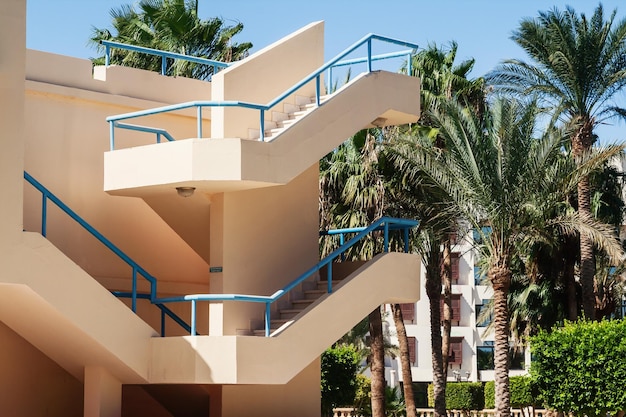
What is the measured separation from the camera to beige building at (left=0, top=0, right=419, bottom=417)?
1755cm

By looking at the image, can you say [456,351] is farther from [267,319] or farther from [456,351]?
[267,319]

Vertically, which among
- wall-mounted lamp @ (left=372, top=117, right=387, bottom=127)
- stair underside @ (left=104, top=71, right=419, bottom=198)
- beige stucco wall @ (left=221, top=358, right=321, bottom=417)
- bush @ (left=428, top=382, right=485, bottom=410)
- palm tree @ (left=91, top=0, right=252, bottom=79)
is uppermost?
palm tree @ (left=91, top=0, right=252, bottom=79)

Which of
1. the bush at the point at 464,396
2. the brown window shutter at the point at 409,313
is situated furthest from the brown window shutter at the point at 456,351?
the bush at the point at 464,396

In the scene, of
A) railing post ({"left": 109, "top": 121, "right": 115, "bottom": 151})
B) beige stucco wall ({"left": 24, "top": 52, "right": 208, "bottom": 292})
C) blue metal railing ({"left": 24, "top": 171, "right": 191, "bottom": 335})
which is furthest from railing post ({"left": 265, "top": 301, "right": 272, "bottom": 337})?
beige stucco wall ({"left": 24, "top": 52, "right": 208, "bottom": 292})

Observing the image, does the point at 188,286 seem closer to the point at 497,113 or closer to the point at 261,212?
the point at 261,212

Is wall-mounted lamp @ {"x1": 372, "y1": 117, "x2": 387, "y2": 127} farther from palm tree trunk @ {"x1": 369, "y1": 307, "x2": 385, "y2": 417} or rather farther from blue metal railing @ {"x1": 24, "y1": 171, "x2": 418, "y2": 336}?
palm tree trunk @ {"x1": 369, "y1": 307, "x2": 385, "y2": 417}

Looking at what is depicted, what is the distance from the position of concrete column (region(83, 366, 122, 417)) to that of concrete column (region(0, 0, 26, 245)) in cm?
310

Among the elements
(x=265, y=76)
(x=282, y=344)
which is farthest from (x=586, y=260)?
(x=282, y=344)

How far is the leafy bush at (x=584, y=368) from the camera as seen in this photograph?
997 inches

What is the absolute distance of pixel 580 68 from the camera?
30.2 m

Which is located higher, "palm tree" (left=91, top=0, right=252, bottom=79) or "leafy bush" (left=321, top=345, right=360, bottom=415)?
Answer: "palm tree" (left=91, top=0, right=252, bottom=79)

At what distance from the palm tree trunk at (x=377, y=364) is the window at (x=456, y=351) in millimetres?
33366

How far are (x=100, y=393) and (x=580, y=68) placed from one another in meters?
16.5

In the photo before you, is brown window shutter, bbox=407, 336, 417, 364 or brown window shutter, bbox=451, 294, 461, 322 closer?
brown window shutter, bbox=407, 336, 417, 364
